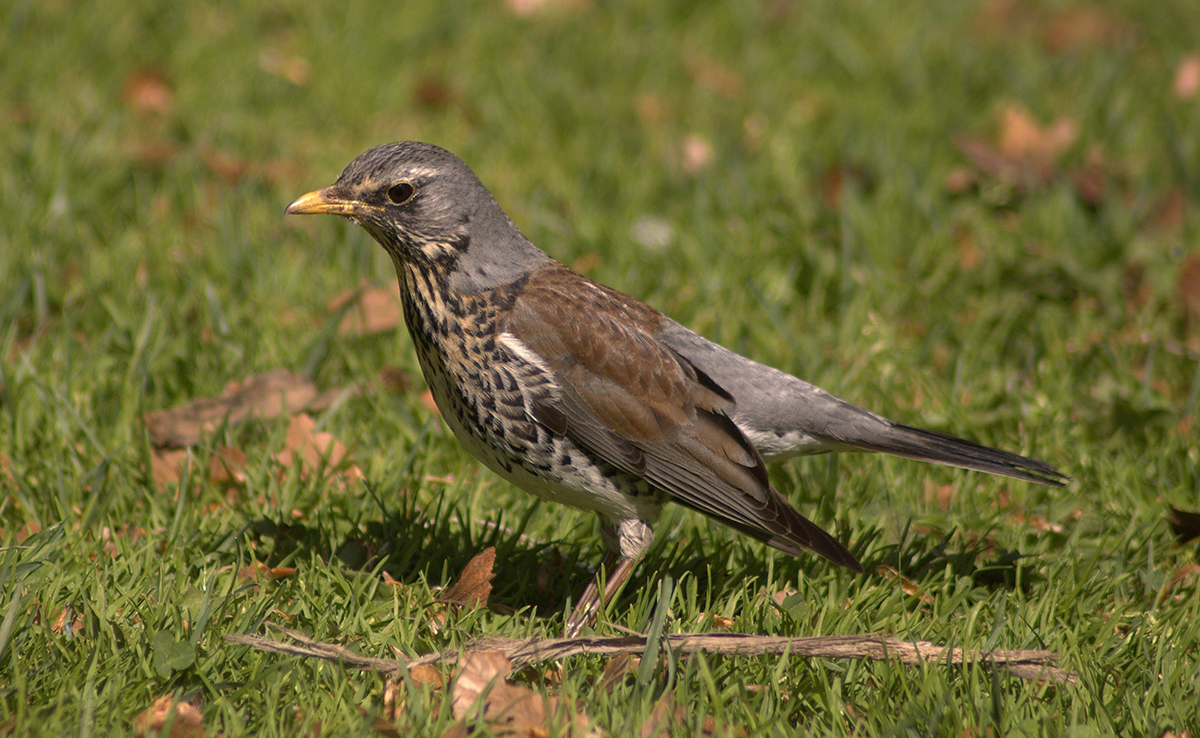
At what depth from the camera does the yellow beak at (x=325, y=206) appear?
4059 mm

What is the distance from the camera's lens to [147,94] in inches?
282

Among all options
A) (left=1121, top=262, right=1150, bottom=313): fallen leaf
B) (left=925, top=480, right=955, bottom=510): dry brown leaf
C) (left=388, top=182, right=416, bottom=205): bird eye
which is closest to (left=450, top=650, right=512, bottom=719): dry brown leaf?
(left=388, top=182, right=416, bottom=205): bird eye

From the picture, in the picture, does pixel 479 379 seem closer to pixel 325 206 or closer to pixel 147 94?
pixel 325 206

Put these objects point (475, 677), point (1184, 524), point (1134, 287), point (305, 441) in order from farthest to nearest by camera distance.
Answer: point (1134, 287)
point (305, 441)
point (1184, 524)
point (475, 677)

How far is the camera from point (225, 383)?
16.4 ft

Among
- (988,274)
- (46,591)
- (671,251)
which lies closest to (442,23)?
(671,251)

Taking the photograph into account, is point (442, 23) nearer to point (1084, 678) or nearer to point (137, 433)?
point (137, 433)

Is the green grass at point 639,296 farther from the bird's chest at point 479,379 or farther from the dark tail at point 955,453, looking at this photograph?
the bird's chest at point 479,379

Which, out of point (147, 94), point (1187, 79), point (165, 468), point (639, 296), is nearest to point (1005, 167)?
point (1187, 79)

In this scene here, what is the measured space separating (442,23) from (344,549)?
196 inches

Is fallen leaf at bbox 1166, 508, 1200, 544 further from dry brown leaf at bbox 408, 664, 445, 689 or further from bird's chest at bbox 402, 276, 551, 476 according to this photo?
dry brown leaf at bbox 408, 664, 445, 689

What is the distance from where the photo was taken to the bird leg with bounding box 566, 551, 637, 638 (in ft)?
12.7

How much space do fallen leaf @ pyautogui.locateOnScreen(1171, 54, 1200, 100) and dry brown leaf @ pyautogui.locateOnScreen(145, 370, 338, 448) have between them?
597 cm

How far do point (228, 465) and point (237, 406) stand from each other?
16.7 inches
